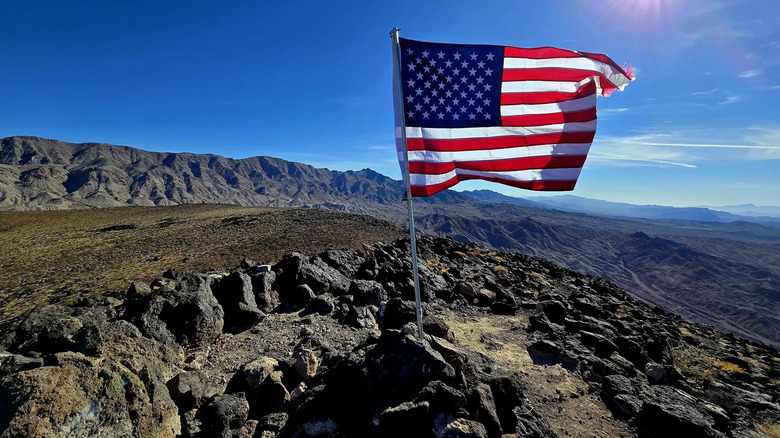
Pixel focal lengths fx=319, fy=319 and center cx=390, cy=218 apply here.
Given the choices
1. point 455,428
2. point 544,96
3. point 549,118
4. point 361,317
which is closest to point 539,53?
point 544,96

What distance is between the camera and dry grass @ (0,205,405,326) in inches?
628

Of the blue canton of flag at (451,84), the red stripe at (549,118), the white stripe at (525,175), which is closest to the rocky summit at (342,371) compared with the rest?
the white stripe at (525,175)

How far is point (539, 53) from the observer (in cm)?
726

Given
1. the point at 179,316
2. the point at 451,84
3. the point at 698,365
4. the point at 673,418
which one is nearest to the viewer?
the point at 673,418

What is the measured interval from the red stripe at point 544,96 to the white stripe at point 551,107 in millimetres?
→ 79

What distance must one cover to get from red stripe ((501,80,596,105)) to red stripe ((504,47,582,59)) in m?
0.81

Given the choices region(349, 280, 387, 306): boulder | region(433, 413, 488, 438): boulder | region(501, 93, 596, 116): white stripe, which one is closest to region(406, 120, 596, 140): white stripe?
region(501, 93, 596, 116): white stripe

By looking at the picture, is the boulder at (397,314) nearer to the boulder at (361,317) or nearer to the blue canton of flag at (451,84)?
the boulder at (361,317)

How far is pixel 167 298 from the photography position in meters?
7.95

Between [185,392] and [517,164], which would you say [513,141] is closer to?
[517,164]

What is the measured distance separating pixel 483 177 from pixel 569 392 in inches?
198

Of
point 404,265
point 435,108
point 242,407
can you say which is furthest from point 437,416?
point 404,265

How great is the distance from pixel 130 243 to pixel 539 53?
1178 inches

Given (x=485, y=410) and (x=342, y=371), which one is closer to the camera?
(x=485, y=410)
